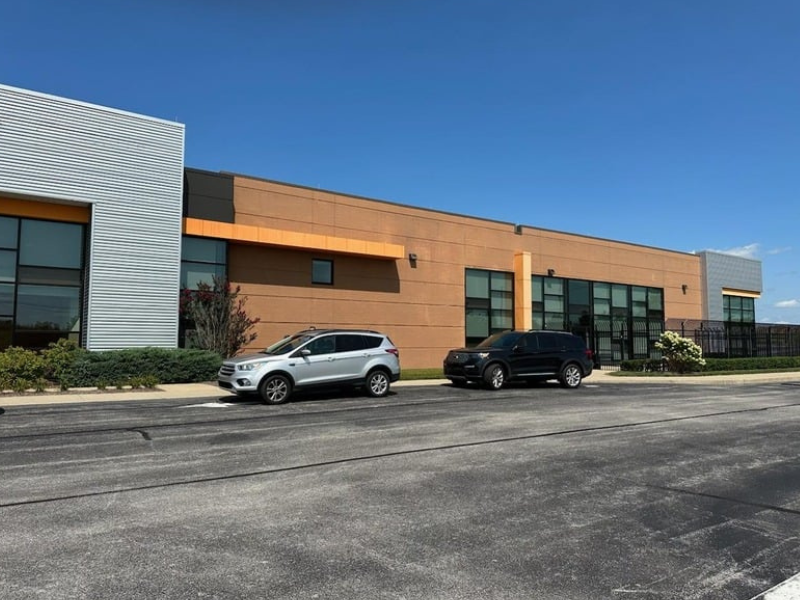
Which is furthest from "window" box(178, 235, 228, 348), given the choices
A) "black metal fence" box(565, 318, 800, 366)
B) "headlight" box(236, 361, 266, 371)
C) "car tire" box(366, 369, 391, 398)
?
"black metal fence" box(565, 318, 800, 366)

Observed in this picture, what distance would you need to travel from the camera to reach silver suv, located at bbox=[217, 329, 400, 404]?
13.8 m

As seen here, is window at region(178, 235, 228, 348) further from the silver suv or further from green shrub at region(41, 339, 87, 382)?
the silver suv

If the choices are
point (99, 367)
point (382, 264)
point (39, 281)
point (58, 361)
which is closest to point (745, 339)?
point (382, 264)

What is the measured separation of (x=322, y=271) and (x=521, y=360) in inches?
356

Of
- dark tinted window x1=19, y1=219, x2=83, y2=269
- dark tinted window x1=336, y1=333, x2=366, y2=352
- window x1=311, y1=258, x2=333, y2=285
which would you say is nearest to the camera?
dark tinted window x1=336, y1=333, x2=366, y2=352

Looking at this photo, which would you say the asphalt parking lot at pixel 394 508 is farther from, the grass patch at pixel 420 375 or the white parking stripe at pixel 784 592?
the grass patch at pixel 420 375

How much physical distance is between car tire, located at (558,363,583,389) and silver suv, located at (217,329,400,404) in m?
6.04

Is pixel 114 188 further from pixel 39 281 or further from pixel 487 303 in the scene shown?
pixel 487 303

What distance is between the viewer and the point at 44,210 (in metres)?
18.2

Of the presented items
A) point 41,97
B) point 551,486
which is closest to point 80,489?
point 551,486

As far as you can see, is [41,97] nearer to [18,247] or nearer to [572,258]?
[18,247]

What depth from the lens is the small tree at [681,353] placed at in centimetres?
2619

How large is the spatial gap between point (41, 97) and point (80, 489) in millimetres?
15418

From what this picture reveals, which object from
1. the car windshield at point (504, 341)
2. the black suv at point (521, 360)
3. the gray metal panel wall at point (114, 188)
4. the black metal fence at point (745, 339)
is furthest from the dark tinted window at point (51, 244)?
the black metal fence at point (745, 339)
